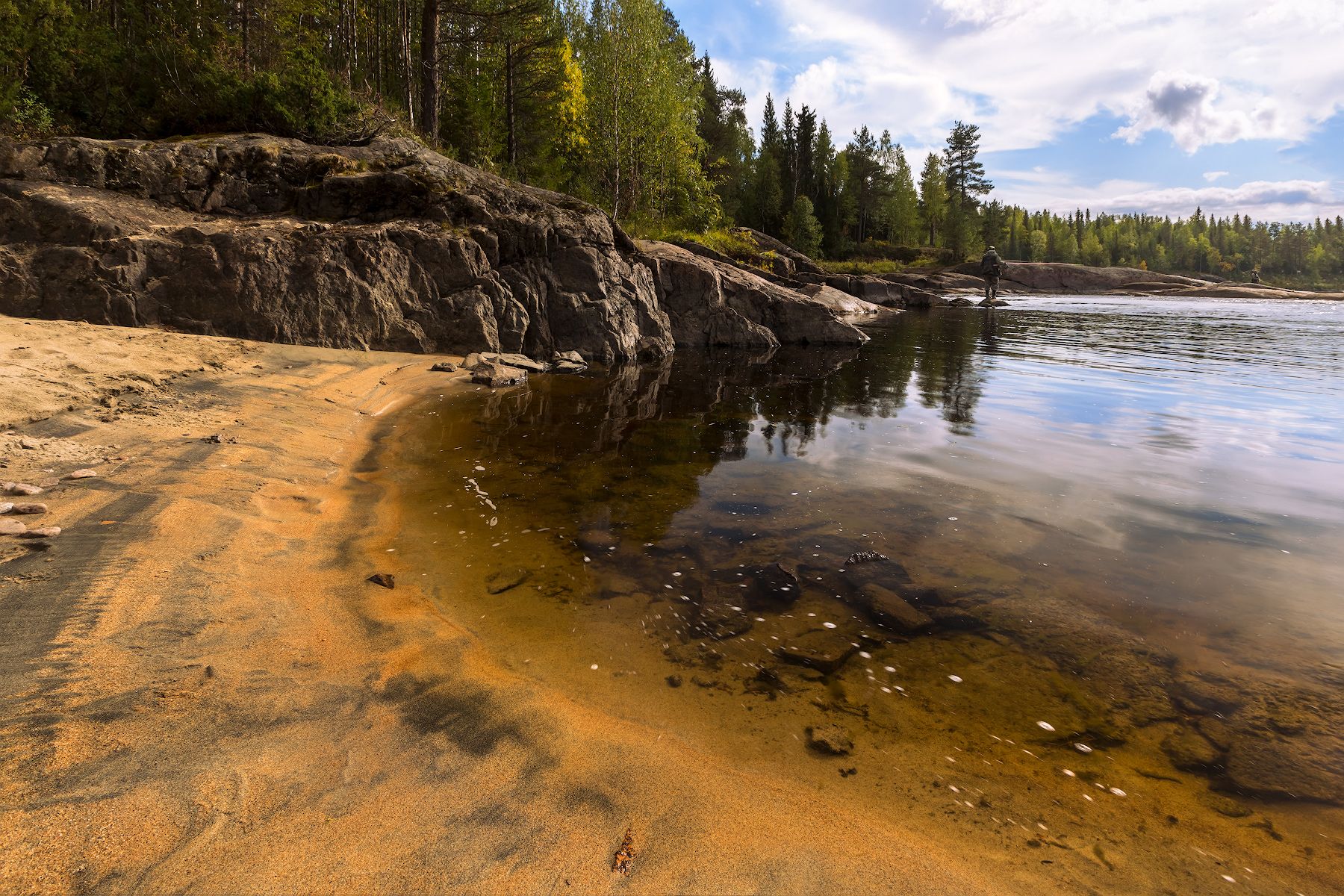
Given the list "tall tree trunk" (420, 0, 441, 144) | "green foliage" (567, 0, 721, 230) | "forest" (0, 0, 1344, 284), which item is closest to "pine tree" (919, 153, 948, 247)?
"forest" (0, 0, 1344, 284)

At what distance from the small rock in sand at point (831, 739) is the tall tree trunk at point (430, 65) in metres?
23.8

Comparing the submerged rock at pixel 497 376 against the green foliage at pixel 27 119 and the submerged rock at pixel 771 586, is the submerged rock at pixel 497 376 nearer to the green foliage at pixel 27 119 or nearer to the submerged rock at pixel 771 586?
the submerged rock at pixel 771 586

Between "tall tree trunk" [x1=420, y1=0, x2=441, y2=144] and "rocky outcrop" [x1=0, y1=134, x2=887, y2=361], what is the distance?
4477 mm

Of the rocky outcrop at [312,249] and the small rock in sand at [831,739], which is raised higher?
the rocky outcrop at [312,249]

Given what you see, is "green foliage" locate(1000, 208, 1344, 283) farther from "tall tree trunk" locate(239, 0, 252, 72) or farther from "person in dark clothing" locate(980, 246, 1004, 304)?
"tall tree trunk" locate(239, 0, 252, 72)

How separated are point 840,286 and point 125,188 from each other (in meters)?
44.8

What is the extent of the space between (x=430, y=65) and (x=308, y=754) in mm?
24052

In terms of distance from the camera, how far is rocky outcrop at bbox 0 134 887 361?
1127 cm

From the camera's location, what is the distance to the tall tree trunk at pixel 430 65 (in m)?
20.3

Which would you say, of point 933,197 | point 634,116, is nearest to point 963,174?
point 933,197

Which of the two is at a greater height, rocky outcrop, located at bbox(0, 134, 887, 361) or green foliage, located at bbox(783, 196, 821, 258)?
green foliage, located at bbox(783, 196, 821, 258)

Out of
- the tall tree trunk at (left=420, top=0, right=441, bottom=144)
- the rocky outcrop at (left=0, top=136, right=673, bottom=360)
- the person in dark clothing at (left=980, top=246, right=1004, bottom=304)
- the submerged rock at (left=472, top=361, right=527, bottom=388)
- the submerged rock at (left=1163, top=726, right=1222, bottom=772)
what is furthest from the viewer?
the person in dark clothing at (left=980, top=246, right=1004, bottom=304)

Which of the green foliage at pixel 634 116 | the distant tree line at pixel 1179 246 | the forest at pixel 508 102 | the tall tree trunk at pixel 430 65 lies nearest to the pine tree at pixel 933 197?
the forest at pixel 508 102

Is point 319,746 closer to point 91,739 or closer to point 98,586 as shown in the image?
point 91,739
